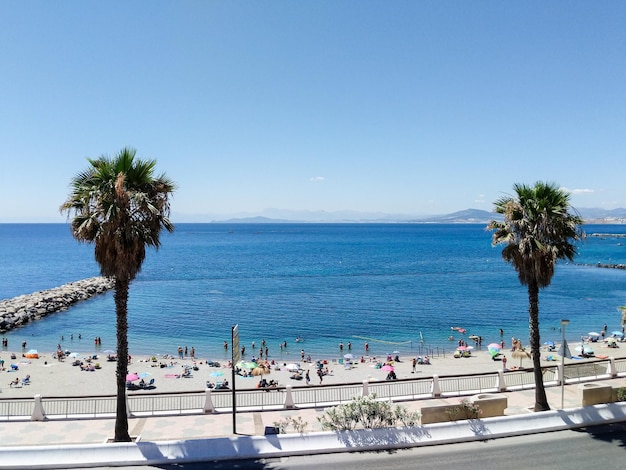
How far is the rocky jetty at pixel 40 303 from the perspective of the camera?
53.6 meters

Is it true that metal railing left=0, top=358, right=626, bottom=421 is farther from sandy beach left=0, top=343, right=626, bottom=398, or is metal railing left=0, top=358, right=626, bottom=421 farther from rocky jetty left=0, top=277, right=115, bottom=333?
rocky jetty left=0, top=277, right=115, bottom=333

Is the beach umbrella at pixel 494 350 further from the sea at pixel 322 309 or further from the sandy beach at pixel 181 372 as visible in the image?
the sea at pixel 322 309

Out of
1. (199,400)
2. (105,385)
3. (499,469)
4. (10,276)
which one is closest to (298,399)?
(199,400)

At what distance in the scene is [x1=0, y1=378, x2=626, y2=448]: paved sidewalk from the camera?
15.5 m

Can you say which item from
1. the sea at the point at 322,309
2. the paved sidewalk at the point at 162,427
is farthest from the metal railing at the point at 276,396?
the sea at the point at 322,309

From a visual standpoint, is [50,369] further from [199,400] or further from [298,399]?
[298,399]

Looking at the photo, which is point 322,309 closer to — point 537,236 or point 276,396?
point 276,396

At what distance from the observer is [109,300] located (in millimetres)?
69438

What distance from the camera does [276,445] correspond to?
13.9 metres

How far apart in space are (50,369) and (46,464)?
84.6 feet

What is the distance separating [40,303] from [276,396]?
168 ft

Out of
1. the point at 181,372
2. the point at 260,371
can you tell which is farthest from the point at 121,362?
the point at 181,372

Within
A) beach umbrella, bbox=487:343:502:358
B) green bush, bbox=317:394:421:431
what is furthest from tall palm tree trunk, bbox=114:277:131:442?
beach umbrella, bbox=487:343:502:358

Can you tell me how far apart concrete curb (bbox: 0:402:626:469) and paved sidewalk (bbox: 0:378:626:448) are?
201 centimetres
